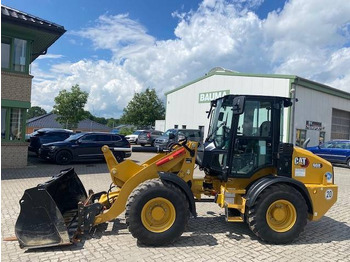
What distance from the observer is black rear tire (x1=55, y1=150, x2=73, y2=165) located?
44.6 feet

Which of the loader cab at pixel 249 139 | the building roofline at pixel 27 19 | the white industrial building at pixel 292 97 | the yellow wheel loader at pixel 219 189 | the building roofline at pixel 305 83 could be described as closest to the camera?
the yellow wheel loader at pixel 219 189

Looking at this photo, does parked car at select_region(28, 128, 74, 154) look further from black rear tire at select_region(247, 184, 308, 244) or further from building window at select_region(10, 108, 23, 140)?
black rear tire at select_region(247, 184, 308, 244)

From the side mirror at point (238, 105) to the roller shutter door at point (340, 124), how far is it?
24.1 meters

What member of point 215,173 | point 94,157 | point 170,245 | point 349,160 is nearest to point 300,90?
point 349,160

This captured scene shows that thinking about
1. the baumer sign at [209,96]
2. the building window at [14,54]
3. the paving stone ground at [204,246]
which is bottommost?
the paving stone ground at [204,246]

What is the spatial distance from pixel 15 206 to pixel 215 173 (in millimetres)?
4428

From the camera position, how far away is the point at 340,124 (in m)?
26.6

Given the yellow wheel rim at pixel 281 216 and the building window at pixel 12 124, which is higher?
the building window at pixel 12 124

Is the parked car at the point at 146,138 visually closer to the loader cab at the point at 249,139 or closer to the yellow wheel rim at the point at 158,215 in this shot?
the loader cab at the point at 249,139

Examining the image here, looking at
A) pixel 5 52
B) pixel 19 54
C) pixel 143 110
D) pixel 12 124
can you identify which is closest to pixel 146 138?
pixel 12 124

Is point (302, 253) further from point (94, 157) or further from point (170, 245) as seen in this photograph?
point (94, 157)

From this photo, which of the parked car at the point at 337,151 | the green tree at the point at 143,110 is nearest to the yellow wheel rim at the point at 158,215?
the parked car at the point at 337,151

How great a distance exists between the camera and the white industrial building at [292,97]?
2086 cm

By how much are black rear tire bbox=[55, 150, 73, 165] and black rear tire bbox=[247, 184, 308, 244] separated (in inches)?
425
